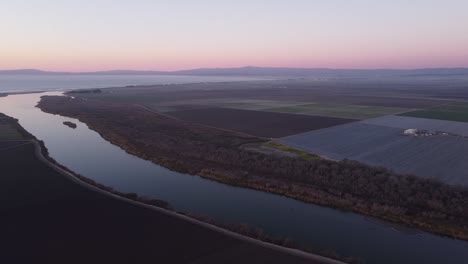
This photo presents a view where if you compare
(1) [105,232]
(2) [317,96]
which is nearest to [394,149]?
(1) [105,232]

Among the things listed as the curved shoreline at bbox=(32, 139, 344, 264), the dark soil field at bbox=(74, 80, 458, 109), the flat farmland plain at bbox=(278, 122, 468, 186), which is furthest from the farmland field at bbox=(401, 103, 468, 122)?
the curved shoreline at bbox=(32, 139, 344, 264)

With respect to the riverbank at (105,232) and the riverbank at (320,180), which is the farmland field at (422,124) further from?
the riverbank at (105,232)

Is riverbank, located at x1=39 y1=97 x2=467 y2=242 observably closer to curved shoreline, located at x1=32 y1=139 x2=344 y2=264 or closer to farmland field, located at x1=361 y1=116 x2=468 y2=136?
curved shoreline, located at x1=32 y1=139 x2=344 y2=264

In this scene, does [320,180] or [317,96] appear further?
[317,96]

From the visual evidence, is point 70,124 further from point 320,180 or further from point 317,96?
point 317,96

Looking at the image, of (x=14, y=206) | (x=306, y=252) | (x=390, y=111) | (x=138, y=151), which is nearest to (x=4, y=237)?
(x=14, y=206)

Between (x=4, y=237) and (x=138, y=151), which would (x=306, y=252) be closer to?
(x=4, y=237)
